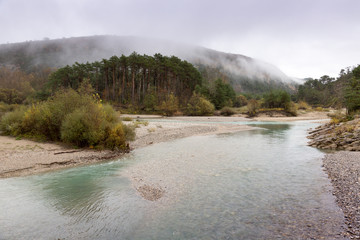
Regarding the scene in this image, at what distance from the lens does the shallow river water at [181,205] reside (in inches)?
227

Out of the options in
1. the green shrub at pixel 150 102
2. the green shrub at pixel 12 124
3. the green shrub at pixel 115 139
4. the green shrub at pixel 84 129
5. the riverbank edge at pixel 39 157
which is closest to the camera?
the riverbank edge at pixel 39 157

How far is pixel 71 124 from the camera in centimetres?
1490

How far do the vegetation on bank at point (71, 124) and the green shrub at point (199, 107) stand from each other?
151 feet

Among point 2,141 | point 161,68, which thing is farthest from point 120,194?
point 161,68

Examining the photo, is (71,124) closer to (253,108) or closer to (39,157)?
(39,157)

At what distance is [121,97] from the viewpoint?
233 ft

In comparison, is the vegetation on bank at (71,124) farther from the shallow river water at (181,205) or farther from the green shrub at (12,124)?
the shallow river water at (181,205)

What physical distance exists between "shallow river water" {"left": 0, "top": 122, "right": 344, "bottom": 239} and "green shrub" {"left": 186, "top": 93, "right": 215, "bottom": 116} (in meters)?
Answer: 51.8

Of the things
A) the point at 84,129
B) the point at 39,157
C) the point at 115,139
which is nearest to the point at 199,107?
the point at 115,139

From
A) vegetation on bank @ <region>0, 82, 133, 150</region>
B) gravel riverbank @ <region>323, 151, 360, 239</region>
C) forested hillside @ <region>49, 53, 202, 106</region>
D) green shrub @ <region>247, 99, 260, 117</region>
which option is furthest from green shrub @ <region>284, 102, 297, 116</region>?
vegetation on bank @ <region>0, 82, 133, 150</region>

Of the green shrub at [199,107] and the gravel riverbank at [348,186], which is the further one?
the green shrub at [199,107]

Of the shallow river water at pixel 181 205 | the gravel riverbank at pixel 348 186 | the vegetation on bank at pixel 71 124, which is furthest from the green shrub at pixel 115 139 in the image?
the gravel riverbank at pixel 348 186

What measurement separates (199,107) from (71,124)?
50744 millimetres

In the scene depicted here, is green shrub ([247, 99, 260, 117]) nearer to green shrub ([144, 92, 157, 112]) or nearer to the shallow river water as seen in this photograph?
green shrub ([144, 92, 157, 112])
